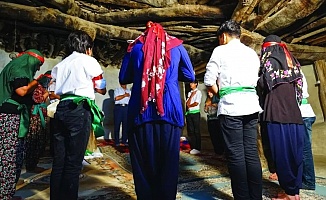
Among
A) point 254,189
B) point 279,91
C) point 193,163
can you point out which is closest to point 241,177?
point 254,189

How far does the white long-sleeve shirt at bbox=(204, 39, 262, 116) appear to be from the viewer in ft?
6.07

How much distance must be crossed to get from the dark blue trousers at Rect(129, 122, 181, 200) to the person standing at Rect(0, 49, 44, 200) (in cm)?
105

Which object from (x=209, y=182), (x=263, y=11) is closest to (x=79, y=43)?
(x=209, y=182)

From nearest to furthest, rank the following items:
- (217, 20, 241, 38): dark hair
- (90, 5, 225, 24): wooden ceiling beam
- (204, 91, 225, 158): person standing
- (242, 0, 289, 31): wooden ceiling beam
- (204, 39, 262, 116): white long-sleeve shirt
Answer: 1. (204, 39, 262, 116): white long-sleeve shirt
2. (217, 20, 241, 38): dark hair
3. (242, 0, 289, 31): wooden ceiling beam
4. (90, 5, 225, 24): wooden ceiling beam
5. (204, 91, 225, 158): person standing

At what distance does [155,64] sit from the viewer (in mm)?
1613

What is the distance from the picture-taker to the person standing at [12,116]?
2.07m

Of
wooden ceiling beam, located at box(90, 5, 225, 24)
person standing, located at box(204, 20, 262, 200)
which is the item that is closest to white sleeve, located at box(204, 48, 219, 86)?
person standing, located at box(204, 20, 262, 200)

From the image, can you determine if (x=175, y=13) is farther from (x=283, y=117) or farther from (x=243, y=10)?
(x=283, y=117)

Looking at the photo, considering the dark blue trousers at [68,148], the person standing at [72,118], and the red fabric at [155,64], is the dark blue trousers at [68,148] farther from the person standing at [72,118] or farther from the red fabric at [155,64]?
the red fabric at [155,64]

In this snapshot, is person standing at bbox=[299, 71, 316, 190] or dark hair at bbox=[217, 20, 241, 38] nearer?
dark hair at bbox=[217, 20, 241, 38]

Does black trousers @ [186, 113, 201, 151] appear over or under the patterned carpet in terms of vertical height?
over

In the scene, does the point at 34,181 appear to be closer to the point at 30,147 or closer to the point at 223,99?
the point at 30,147

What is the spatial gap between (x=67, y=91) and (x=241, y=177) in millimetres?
1312

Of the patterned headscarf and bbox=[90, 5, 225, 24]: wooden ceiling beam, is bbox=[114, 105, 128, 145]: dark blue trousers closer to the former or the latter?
bbox=[90, 5, 225, 24]: wooden ceiling beam
